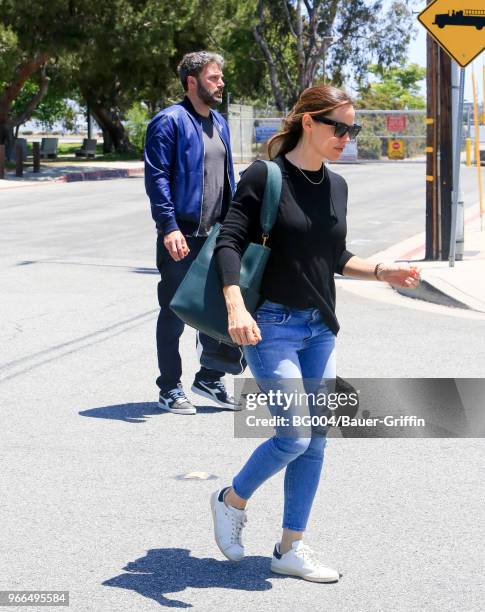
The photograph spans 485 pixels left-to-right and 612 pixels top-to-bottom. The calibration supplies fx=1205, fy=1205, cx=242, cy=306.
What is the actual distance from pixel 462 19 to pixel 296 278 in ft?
32.2

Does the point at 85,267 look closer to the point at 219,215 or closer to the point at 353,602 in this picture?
the point at 219,215

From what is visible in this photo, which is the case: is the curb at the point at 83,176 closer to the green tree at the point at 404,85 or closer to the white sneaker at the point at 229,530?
the white sneaker at the point at 229,530

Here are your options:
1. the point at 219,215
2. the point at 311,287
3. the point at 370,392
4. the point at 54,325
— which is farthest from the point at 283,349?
the point at 54,325

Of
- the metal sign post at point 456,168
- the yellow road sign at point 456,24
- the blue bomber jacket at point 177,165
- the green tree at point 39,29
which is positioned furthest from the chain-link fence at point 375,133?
the blue bomber jacket at point 177,165

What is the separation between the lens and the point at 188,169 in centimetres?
696

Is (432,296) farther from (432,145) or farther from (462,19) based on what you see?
(462,19)

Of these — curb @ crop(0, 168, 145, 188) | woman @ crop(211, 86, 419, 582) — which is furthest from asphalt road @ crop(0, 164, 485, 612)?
curb @ crop(0, 168, 145, 188)

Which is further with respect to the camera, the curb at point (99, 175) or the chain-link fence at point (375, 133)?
the chain-link fence at point (375, 133)

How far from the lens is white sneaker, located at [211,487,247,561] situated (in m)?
4.69

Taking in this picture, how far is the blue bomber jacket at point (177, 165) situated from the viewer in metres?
6.93

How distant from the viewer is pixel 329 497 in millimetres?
5633

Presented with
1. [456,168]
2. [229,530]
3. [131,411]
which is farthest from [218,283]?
[456,168]

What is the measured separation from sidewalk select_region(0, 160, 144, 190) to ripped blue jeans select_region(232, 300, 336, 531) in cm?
2776

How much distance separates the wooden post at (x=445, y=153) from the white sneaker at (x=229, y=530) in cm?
1053
